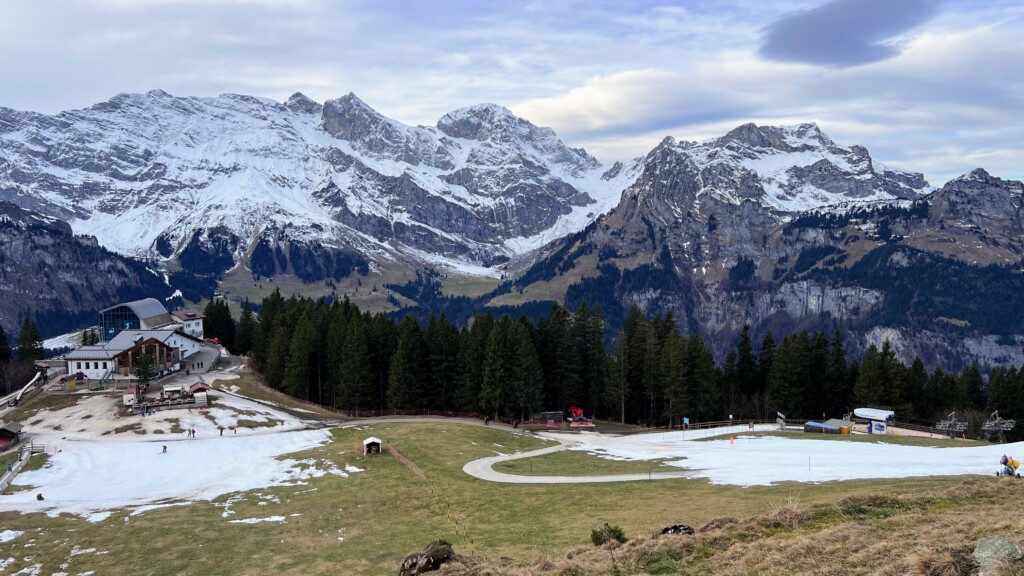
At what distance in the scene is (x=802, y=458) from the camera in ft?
184

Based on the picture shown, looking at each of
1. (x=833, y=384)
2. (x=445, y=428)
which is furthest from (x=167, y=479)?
(x=833, y=384)

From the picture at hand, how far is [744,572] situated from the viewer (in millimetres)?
19594

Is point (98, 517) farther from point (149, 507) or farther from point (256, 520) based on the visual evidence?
point (256, 520)

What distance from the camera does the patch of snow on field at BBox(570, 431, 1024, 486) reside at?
→ 4625 cm

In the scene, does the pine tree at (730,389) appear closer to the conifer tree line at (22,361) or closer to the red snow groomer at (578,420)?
the red snow groomer at (578,420)

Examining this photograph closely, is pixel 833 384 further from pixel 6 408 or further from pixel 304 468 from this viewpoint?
pixel 6 408

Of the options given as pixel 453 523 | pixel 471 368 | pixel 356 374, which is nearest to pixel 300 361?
pixel 356 374

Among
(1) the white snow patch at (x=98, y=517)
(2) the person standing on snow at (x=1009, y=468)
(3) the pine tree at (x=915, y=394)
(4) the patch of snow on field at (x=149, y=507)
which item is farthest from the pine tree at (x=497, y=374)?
(2) the person standing on snow at (x=1009, y=468)

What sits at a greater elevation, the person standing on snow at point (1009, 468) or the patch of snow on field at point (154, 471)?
the person standing on snow at point (1009, 468)

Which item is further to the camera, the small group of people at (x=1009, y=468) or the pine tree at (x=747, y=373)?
the pine tree at (x=747, y=373)

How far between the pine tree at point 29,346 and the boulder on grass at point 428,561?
128 m

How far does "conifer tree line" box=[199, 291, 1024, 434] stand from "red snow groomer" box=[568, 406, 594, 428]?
5.38 meters

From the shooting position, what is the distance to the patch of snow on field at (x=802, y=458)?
46250mm

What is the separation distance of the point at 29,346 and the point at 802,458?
446 feet
